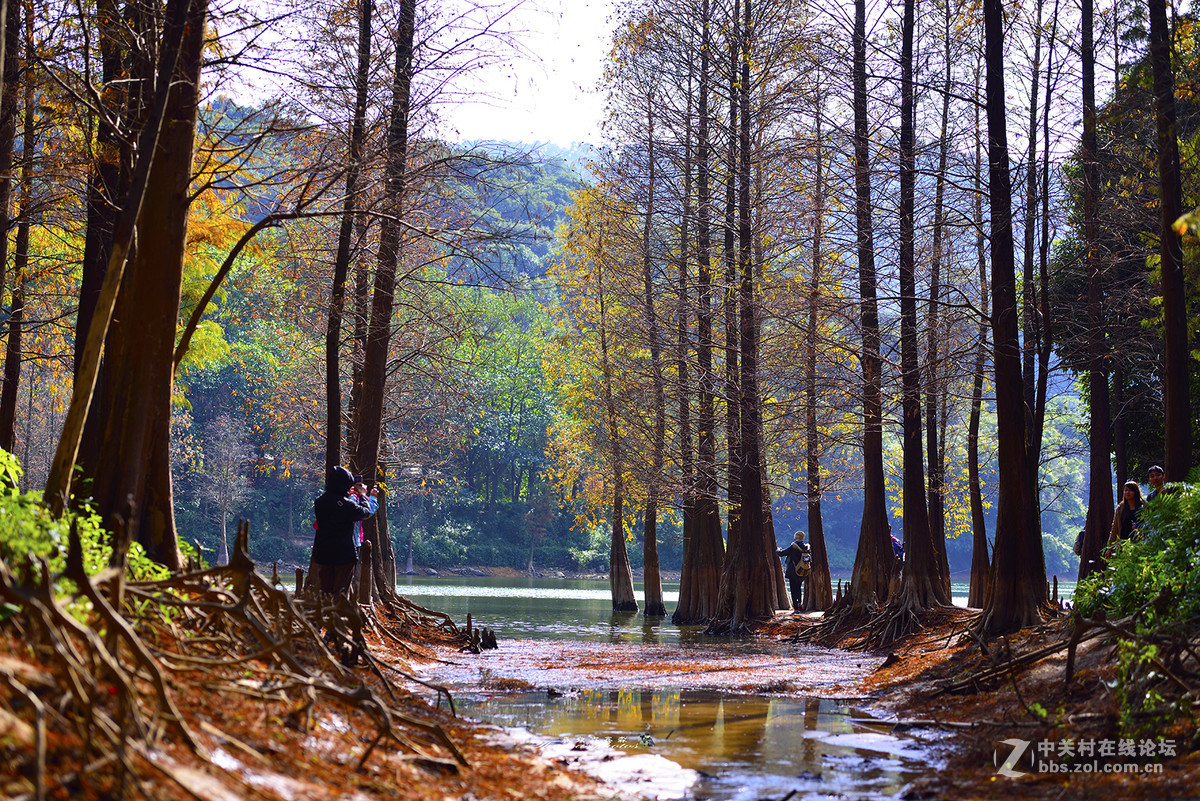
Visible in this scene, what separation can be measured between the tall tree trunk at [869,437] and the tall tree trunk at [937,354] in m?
0.90

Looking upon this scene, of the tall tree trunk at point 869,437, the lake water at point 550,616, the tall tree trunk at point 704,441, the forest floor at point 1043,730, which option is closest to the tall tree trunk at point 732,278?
the tall tree trunk at point 704,441

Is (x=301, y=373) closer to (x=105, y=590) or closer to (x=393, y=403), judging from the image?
(x=393, y=403)

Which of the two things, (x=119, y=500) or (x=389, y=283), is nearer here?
(x=119, y=500)

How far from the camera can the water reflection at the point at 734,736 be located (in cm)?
684

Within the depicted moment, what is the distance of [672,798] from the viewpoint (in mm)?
6266

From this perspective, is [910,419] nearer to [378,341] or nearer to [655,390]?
[655,390]

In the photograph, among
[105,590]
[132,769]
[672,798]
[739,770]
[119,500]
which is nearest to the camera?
[132,769]

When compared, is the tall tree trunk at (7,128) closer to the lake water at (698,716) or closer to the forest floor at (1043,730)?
the lake water at (698,716)

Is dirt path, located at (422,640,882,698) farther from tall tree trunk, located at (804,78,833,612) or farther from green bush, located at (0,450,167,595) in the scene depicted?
tall tree trunk, located at (804,78,833,612)

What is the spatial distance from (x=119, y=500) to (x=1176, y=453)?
10.9m

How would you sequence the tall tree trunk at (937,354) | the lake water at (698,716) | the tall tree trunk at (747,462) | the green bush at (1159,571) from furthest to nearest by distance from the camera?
the tall tree trunk at (747,462), the tall tree trunk at (937,354), the green bush at (1159,571), the lake water at (698,716)

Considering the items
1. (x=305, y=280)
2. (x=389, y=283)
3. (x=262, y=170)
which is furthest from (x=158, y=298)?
(x=305, y=280)

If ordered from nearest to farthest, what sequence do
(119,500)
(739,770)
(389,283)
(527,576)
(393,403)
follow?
1. (739,770)
2. (119,500)
3. (389,283)
4. (393,403)
5. (527,576)

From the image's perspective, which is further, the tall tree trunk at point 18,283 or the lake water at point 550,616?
the lake water at point 550,616
